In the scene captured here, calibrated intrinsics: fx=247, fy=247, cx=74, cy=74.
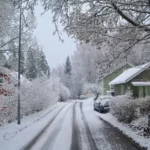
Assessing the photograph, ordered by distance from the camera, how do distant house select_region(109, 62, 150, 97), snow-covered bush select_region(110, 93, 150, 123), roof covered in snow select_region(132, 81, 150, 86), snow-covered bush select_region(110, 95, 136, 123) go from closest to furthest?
snow-covered bush select_region(110, 93, 150, 123)
snow-covered bush select_region(110, 95, 136, 123)
roof covered in snow select_region(132, 81, 150, 86)
distant house select_region(109, 62, 150, 97)

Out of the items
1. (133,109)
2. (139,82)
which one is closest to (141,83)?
(139,82)

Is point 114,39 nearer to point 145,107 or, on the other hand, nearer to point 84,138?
point 84,138

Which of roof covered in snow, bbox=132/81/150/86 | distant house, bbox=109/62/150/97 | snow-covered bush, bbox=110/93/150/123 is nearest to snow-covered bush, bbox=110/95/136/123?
snow-covered bush, bbox=110/93/150/123

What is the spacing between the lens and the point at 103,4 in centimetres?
880

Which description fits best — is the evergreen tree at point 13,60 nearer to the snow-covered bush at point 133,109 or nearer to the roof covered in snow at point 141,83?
the snow-covered bush at point 133,109

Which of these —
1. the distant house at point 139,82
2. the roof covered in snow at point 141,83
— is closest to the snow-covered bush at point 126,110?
the distant house at point 139,82

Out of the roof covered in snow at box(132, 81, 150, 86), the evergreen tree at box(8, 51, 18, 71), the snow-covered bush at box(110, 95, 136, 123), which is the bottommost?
the snow-covered bush at box(110, 95, 136, 123)

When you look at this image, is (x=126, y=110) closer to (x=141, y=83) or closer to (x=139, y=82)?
(x=141, y=83)

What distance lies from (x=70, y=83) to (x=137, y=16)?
7070 centimetres

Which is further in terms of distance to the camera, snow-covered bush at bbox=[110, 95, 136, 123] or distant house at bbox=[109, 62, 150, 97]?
distant house at bbox=[109, 62, 150, 97]

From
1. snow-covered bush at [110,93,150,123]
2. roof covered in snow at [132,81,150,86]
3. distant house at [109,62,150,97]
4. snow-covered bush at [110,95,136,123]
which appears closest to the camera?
snow-covered bush at [110,93,150,123]

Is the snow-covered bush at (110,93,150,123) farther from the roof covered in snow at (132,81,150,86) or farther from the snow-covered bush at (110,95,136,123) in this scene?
the roof covered in snow at (132,81,150,86)

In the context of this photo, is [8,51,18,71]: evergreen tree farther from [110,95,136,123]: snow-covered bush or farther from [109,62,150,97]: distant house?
[109,62,150,97]: distant house

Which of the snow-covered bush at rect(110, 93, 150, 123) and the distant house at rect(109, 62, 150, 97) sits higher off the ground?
the distant house at rect(109, 62, 150, 97)
